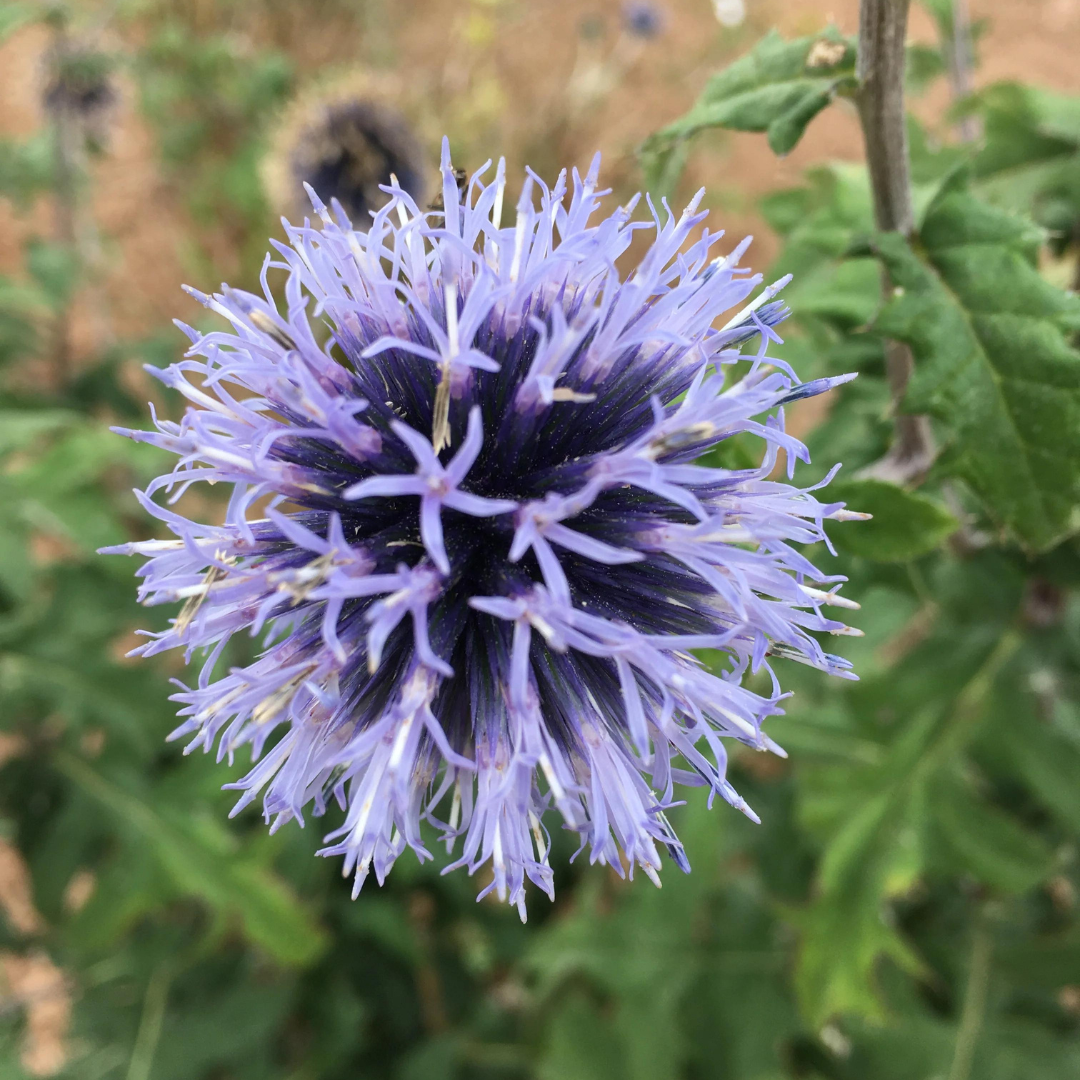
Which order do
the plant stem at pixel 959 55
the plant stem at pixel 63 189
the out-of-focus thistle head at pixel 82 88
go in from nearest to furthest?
the plant stem at pixel 959 55, the out-of-focus thistle head at pixel 82 88, the plant stem at pixel 63 189

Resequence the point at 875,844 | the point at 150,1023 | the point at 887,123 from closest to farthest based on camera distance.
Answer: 1. the point at 887,123
2. the point at 875,844
3. the point at 150,1023

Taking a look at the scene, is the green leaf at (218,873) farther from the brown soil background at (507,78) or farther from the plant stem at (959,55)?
the brown soil background at (507,78)

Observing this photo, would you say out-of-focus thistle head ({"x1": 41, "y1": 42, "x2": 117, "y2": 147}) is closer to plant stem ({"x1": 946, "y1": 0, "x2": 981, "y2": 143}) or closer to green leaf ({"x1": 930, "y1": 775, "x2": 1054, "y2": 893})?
plant stem ({"x1": 946, "y1": 0, "x2": 981, "y2": 143})

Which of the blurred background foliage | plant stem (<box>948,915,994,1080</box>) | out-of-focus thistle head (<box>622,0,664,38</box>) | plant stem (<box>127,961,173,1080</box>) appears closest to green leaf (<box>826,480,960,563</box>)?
the blurred background foliage

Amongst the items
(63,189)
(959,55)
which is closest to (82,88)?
(63,189)

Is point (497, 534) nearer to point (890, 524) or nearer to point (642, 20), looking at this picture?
point (890, 524)

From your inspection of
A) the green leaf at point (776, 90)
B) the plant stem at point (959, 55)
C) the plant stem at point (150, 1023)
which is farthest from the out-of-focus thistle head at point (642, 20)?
the plant stem at point (150, 1023)

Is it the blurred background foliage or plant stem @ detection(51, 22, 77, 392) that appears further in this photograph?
plant stem @ detection(51, 22, 77, 392)

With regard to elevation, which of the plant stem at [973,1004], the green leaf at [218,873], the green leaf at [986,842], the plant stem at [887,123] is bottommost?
the plant stem at [973,1004]
